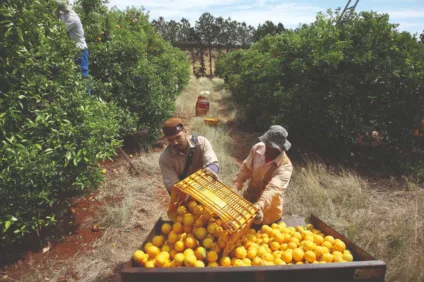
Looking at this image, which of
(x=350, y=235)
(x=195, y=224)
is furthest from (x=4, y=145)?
(x=350, y=235)

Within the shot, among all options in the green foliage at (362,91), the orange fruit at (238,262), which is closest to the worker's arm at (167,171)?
the orange fruit at (238,262)

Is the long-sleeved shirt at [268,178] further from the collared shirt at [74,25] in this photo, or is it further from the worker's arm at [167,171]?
the collared shirt at [74,25]

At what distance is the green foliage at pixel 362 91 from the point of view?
651 centimetres

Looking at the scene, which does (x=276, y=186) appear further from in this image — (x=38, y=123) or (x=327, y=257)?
(x=38, y=123)

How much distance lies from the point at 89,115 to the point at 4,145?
4.01ft

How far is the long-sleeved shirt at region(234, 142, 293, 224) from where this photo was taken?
3.27 metres

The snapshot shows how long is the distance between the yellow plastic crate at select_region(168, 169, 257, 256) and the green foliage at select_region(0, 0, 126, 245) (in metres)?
2.01

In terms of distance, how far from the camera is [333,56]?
661 centimetres

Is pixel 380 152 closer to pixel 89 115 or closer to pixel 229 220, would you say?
pixel 229 220

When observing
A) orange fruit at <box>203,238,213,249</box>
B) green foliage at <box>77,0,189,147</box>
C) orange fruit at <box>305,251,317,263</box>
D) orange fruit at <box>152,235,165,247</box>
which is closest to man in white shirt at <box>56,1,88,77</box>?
green foliage at <box>77,0,189,147</box>

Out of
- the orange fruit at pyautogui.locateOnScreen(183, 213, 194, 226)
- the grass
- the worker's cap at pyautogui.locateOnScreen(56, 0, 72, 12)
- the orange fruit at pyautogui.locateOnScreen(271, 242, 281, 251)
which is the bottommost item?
the grass

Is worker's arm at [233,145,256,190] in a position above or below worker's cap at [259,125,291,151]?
below

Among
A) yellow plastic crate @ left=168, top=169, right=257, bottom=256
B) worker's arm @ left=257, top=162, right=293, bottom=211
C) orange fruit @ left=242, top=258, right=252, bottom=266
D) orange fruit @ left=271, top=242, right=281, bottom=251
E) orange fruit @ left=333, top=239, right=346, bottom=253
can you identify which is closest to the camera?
yellow plastic crate @ left=168, top=169, right=257, bottom=256

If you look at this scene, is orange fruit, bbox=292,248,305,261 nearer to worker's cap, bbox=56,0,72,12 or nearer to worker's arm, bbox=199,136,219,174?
worker's arm, bbox=199,136,219,174
